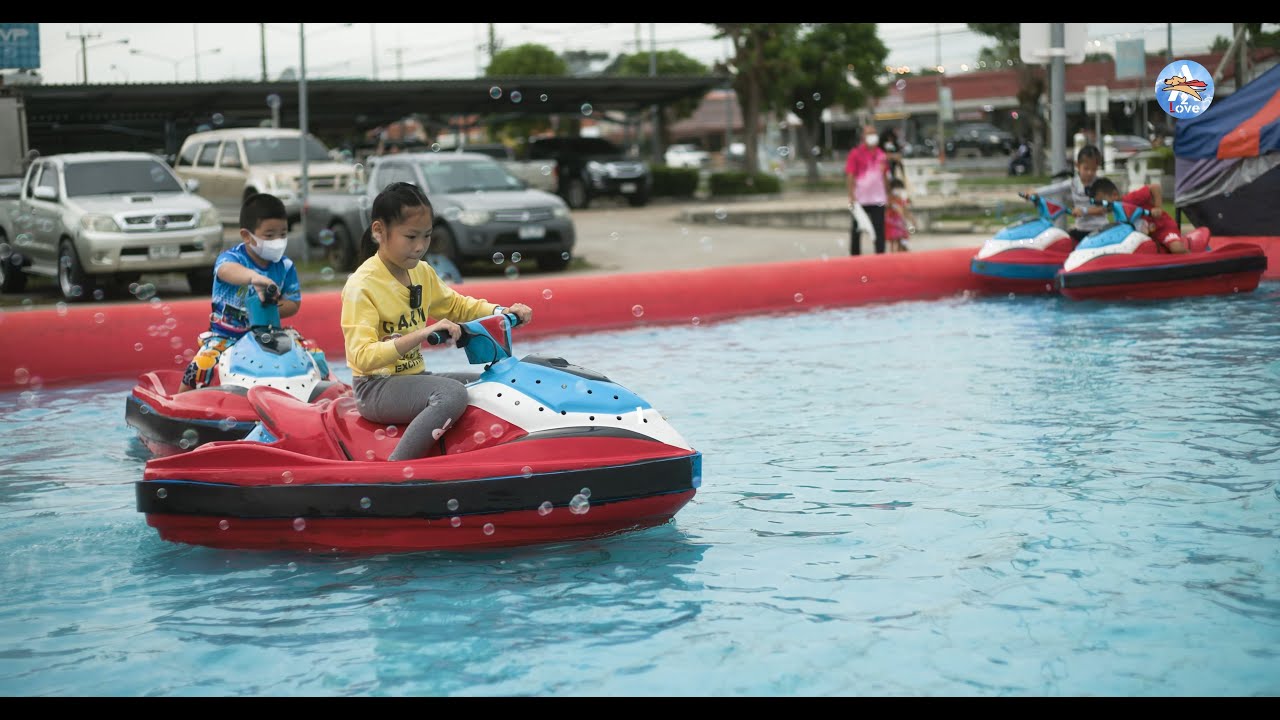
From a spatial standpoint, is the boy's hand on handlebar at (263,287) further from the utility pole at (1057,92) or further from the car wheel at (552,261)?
the car wheel at (552,261)

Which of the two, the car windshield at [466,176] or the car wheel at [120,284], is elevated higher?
the car windshield at [466,176]

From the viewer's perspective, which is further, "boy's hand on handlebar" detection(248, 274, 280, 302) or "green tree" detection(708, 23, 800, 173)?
"green tree" detection(708, 23, 800, 173)

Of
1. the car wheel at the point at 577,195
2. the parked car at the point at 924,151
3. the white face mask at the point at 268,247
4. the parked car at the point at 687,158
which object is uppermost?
the parked car at the point at 687,158

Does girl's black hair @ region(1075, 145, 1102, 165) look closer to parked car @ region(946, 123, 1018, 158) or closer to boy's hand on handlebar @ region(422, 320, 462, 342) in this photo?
boy's hand on handlebar @ region(422, 320, 462, 342)

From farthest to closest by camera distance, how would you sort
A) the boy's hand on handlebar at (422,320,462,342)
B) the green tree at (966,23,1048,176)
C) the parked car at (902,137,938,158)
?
the parked car at (902,137,938,158), the green tree at (966,23,1048,176), the boy's hand on handlebar at (422,320,462,342)

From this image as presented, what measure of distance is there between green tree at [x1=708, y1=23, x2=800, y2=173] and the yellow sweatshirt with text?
1250 inches

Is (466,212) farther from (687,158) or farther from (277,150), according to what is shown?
(687,158)

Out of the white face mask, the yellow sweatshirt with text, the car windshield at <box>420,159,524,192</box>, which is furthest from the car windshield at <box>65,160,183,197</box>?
the yellow sweatshirt with text

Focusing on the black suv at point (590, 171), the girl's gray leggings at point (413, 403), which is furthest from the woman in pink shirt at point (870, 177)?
the black suv at point (590, 171)

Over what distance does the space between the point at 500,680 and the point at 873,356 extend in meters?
6.26

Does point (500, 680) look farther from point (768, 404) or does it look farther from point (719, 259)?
point (719, 259)

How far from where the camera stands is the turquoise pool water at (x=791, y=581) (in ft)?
12.9

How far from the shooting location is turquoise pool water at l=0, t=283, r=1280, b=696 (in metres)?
3.94
